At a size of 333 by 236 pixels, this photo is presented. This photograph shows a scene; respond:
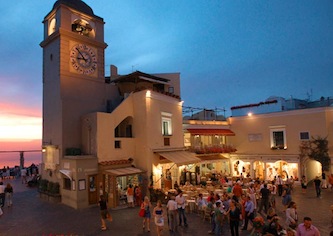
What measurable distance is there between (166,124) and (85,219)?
34.9 feet

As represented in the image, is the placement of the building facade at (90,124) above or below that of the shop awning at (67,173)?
above

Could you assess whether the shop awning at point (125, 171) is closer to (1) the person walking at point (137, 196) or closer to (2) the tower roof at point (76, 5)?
(1) the person walking at point (137, 196)

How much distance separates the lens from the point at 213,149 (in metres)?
27.9

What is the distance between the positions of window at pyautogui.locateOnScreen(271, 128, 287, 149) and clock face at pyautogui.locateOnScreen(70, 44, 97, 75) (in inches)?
735

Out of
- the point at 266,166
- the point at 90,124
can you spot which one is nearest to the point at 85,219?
the point at 90,124

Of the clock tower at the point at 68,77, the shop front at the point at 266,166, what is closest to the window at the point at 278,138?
the shop front at the point at 266,166

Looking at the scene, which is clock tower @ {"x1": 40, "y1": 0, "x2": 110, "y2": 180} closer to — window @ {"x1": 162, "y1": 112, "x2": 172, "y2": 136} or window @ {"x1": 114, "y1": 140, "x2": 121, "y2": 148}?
window @ {"x1": 114, "y1": 140, "x2": 121, "y2": 148}

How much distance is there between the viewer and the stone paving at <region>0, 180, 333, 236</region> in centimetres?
1252

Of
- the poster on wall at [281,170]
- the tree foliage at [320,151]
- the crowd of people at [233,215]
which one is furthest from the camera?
the poster on wall at [281,170]

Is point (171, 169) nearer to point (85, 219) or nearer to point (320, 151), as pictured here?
point (85, 219)

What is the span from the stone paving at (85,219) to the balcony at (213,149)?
895cm

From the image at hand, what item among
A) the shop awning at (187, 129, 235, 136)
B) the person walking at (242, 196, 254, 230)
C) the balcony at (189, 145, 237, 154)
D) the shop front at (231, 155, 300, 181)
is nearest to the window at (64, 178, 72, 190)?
the person walking at (242, 196, 254, 230)

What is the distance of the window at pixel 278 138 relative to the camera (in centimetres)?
2692

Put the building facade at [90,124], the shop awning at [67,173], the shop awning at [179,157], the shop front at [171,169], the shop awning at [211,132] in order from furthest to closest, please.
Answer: the shop awning at [211,132]
the shop front at [171,169]
the shop awning at [179,157]
the building facade at [90,124]
the shop awning at [67,173]
